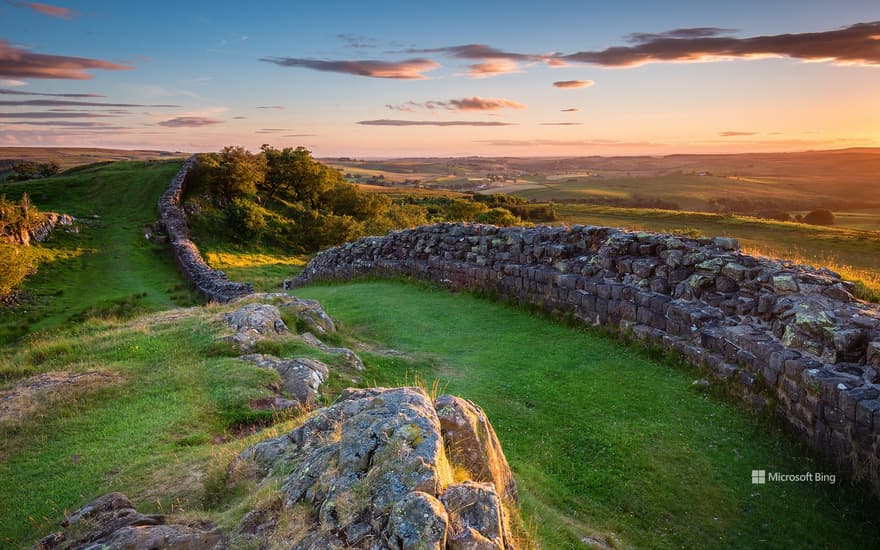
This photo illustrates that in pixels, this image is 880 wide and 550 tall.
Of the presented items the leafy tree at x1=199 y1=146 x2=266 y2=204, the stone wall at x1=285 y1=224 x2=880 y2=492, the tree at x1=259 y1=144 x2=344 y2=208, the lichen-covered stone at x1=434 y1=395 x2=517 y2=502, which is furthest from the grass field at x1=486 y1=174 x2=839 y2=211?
the lichen-covered stone at x1=434 y1=395 x2=517 y2=502

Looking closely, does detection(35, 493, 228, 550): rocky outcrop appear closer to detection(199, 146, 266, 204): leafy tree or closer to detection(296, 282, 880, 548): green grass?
detection(296, 282, 880, 548): green grass

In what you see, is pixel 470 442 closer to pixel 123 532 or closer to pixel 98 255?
pixel 123 532

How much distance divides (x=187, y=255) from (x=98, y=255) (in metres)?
5.71

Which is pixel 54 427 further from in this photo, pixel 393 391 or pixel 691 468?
pixel 691 468

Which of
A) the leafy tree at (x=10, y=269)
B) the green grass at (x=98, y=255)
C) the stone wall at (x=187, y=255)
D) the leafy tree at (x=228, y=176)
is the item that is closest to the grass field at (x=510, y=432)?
the stone wall at (x=187, y=255)

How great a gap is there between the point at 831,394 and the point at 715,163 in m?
209

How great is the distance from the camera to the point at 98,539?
4215 millimetres

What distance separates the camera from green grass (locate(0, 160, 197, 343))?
23130mm

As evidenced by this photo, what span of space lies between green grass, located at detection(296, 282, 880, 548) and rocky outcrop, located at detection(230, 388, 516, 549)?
1.57 metres

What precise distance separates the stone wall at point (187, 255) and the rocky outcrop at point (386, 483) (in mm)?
17000

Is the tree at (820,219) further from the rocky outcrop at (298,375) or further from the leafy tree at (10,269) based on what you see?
the leafy tree at (10,269)

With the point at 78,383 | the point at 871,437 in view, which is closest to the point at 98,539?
the point at 78,383

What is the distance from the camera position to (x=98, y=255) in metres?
30.5

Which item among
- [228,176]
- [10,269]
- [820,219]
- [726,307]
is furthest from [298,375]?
[820,219]
